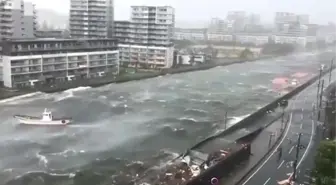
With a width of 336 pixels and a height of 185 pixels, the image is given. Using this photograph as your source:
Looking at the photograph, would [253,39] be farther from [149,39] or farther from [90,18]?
[90,18]

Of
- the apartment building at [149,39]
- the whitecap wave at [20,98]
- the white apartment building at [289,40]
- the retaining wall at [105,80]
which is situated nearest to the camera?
the whitecap wave at [20,98]

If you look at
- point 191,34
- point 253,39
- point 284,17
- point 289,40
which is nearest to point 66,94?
point 284,17

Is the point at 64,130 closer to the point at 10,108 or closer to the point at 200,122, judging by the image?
the point at 10,108

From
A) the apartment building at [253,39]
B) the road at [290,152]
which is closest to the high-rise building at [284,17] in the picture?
the apartment building at [253,39]

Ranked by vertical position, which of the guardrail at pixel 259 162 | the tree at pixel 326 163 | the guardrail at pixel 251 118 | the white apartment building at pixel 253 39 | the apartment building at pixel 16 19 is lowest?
the guardrail at pixel 259 162

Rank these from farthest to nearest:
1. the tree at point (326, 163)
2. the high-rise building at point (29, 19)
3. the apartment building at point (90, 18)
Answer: the apartment building at point (90, 18) < the high-rise building at point (29, 19) < the tree at point (326, 163)

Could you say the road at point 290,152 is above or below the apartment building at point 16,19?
below

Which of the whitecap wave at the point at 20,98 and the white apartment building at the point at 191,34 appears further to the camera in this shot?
the white apartment building at the point at 191,34

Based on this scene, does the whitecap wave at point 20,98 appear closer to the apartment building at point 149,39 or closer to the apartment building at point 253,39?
the apartment building at point 149,39
